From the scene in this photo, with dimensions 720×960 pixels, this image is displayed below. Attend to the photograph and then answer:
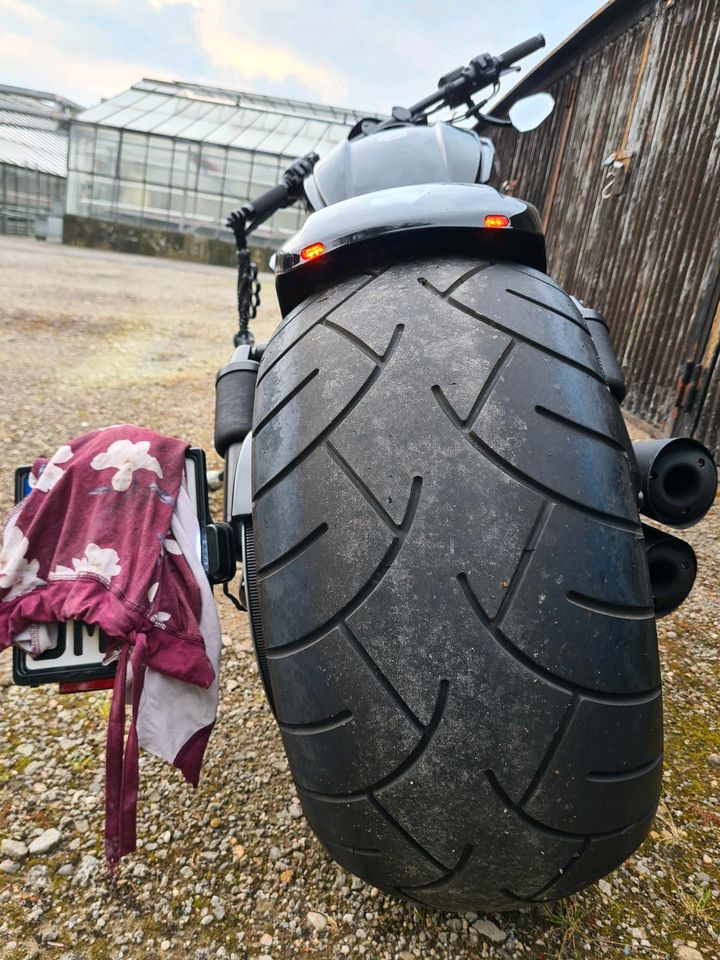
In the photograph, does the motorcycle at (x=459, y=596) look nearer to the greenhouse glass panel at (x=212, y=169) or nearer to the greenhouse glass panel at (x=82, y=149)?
the greenhouse glass panel at (x=212, y=169)

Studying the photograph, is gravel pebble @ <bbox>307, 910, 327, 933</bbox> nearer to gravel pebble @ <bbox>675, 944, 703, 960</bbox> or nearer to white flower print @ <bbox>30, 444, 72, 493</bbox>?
gravel pebble @ <bbox>675, 944, 703, 960</bbox>

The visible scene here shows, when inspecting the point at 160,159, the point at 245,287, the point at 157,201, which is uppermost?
the point at 160,159

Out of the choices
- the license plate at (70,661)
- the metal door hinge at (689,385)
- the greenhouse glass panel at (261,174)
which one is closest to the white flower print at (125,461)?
the license plate at (70,661)

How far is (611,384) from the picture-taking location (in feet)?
4.23


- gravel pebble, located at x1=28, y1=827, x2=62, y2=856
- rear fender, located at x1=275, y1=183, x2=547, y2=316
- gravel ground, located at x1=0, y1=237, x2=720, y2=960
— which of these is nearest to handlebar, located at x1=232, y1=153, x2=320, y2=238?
rear fender, located at x1=275, y1=183, x2=547, y2=316

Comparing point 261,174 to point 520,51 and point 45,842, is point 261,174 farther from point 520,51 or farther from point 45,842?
point 45,842

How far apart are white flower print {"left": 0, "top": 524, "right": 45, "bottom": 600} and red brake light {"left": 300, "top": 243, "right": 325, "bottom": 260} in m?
0.68

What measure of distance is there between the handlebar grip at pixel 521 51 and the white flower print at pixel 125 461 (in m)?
1.93

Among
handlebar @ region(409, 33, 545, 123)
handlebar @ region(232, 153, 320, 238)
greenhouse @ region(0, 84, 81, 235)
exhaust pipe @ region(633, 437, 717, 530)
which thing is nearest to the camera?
exhaust pipe @ region(633, 437, 717, 530)

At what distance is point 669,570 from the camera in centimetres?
110

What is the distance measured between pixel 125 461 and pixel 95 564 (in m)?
0.21

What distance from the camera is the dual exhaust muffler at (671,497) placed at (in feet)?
3.59

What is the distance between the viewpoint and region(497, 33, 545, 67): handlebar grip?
2.21 m

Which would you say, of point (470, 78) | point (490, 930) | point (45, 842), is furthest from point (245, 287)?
point (490, 930)
